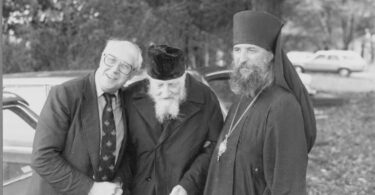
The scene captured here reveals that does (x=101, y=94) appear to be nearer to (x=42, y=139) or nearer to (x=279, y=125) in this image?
(x=42, y=139)

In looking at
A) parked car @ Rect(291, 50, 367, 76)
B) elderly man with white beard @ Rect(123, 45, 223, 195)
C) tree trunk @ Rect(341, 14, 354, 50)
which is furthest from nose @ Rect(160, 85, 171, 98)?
tree trunk @ Rect(341, 14, 354, 50)

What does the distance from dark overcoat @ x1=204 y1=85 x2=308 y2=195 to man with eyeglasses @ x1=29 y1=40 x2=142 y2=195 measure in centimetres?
62

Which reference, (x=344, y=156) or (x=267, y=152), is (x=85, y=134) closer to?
(x=267, y=152)

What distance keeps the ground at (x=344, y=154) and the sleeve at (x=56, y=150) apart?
4176 mm

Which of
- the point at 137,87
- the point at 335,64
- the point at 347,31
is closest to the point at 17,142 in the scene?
the point at 137,87

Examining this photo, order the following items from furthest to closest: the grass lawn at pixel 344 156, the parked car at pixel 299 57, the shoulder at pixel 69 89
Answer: the parked car at pixel 299 57
the grass lawn at pixel 344 156
the shoulder at pixel 69 89

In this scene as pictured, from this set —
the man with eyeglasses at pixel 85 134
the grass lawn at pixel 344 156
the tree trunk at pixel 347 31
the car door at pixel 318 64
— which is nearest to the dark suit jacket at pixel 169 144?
the man with eyeglasses at pixel 85 134

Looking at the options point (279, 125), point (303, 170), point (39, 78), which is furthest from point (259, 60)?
point (39, 78)

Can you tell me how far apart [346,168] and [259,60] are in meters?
5.50

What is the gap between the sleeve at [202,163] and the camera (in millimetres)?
3162

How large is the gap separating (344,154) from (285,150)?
6549 mm

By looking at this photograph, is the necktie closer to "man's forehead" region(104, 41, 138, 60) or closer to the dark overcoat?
"man's forehead" region(104, 41, 138, 60)

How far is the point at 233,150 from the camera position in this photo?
288cm

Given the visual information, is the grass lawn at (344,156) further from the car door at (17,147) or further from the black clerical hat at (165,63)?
the black clerical hat at (165,63)
